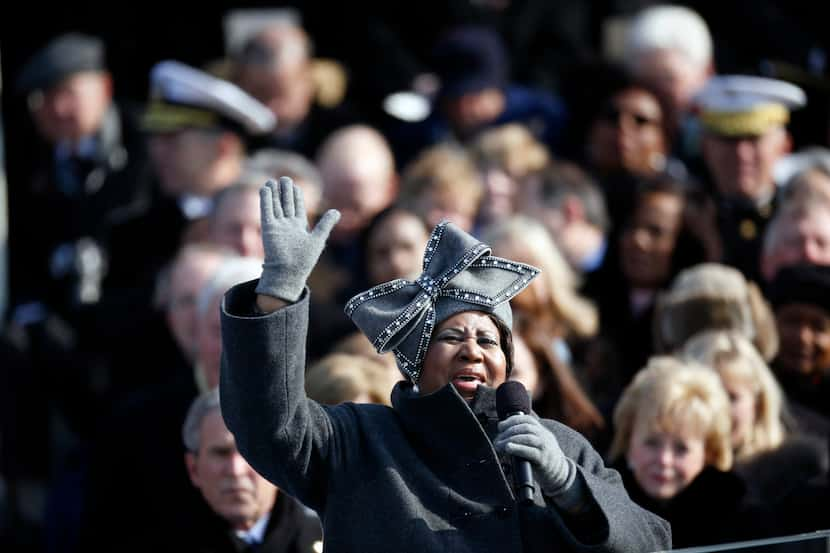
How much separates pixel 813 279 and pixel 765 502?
3.54 feet

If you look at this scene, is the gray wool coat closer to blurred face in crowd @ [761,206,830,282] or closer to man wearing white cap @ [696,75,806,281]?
blurred face in crowd @ [761,206,830,282]

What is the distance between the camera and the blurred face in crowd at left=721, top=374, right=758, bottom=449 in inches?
238

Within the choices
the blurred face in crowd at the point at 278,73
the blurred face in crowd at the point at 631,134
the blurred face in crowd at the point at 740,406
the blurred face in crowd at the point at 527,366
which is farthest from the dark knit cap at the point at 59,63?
the blurred face in crowd at the point at 740,406

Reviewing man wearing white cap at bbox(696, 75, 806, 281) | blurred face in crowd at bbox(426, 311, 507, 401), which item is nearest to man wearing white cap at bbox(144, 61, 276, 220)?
man wearing white cap at bbox(696, 75, 806, 281)

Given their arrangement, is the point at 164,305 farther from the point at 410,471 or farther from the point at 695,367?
the point at 410,471

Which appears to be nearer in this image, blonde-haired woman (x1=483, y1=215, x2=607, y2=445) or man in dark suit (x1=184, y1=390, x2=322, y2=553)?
man in dark suit (x1=184, y1=390, x2=322, y2=553)

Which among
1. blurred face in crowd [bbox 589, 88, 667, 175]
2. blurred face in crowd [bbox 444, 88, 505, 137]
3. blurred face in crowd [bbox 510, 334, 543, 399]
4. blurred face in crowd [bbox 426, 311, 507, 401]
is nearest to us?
blurred face in crowd [bbox 426, 311, 507, 401]

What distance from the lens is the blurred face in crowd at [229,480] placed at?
210 inches

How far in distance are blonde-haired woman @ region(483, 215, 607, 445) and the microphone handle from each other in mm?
2259

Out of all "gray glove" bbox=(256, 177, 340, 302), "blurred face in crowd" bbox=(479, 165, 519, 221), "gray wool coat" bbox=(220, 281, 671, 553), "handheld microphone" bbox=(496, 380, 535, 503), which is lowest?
"blurred face in crowd" bbox=(479, 165, 519, 221)

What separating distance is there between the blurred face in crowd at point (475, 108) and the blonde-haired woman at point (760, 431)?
9.93 feet

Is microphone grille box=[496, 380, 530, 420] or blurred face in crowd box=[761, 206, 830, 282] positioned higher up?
microphone grille box=[496, 380, 530, 420]

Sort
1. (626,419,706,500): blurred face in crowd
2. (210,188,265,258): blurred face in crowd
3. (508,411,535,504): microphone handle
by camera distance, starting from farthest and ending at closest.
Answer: (210,188,265,258): blurred face in crowd → (626,419,706,500): blurred face in crowd → (508,411,535,504): microphone handle

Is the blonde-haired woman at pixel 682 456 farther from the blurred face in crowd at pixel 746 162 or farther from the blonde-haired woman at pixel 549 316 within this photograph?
the blurred face in crowd at pixel 746 162
